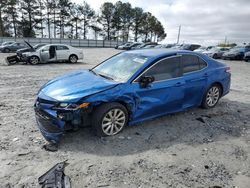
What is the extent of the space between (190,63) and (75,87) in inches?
106

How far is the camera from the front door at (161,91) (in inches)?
166

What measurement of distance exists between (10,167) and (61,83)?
68.0 inches

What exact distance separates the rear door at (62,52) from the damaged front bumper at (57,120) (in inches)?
482

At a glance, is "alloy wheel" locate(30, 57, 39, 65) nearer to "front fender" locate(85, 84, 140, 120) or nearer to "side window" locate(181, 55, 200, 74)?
"side window" locate(181, 55, 200, 74)

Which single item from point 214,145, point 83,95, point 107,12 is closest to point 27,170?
point 83,95

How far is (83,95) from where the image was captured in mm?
3686

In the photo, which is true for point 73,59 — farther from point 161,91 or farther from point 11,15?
point 11,15

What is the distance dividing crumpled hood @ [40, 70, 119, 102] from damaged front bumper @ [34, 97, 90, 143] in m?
0.19

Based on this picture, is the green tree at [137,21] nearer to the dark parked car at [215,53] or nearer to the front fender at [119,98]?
the dark parked car at [215,53]

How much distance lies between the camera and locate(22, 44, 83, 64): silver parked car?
14.3 metres

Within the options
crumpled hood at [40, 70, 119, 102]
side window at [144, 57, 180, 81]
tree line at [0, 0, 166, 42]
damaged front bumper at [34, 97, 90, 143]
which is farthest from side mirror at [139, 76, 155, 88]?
tree line at [0, 0, 166, 42]

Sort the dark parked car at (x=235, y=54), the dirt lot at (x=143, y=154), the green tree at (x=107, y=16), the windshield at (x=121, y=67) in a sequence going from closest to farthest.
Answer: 1. the dirt lot at (x=143, y=154)
2. the windshield at (x=121, y=67)
3. the dark parked car at (x=235, y=54)
4. the green tree at (x=107, y=16)

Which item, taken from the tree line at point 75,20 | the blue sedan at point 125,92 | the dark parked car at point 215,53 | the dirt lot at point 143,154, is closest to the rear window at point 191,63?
the blue sedan at point 125,92

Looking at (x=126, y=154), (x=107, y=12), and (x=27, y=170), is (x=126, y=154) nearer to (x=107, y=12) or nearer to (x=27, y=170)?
(x=27, y=170)
